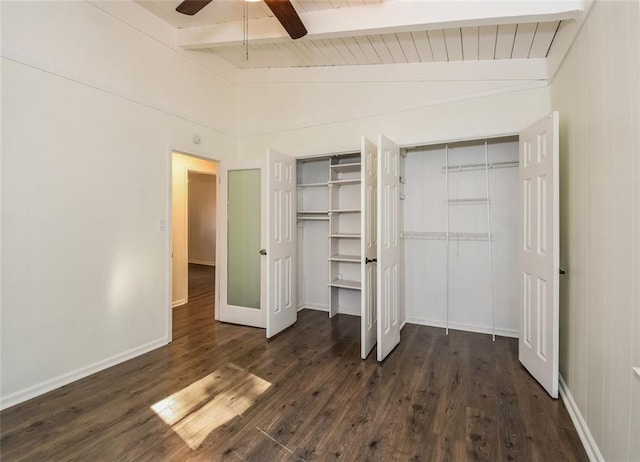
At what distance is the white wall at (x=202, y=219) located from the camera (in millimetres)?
8836

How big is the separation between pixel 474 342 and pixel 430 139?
234cm

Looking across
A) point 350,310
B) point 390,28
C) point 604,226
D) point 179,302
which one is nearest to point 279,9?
point 390,28

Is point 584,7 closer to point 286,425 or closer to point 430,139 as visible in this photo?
point 430,139

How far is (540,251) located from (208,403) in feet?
9.56

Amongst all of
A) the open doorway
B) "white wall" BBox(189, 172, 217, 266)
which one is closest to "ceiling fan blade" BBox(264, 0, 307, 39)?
the open doorway

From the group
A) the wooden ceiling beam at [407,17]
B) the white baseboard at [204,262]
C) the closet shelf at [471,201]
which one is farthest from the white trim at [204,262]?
the closet shelf at [471,201]

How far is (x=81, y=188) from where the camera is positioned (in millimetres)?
2646

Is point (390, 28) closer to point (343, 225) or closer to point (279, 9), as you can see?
point (279, 9)

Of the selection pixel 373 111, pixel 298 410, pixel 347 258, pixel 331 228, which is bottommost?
pixel 298 410

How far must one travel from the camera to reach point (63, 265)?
8.30 feet

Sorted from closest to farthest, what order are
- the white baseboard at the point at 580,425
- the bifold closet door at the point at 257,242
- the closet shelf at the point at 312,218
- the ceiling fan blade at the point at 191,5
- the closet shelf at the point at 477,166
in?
the white baseboard at the point at 580,425 < the ceiling fan blade at the point at 191,5 < the closet shelf at the point at 477,166 < the bifold closet door at the point at 257,242 < the closet shelf at the point at 312,218

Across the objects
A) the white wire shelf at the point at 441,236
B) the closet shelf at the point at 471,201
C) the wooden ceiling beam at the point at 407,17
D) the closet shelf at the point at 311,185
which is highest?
the wooden ceiling beam at the point at 407,17

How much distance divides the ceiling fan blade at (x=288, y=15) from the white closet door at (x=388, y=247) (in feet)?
3.76

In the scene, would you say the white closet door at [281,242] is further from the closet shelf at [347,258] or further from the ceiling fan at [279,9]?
the ceiling fan at [279,9]
